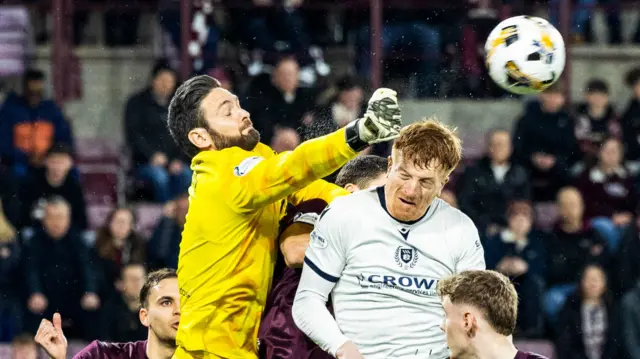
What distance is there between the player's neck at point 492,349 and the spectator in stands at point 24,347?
534cm

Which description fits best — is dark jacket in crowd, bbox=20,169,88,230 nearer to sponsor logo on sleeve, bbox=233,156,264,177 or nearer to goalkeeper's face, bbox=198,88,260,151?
goalkeeper's face, bbox=198,88,260,151

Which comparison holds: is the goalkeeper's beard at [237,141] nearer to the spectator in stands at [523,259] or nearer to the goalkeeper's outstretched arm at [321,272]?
the goalkeeper's outstretched arm at [321,272]

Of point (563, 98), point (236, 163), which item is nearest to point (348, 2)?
Result: point (563, 98)

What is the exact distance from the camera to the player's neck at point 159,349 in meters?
6.78

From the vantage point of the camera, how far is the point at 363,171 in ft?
20.6

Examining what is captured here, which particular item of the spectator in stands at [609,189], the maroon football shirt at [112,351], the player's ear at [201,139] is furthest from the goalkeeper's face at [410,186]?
the spectator in stands at [609,189]

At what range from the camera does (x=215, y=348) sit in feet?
18.7

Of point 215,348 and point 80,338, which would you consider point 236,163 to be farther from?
point 80,338

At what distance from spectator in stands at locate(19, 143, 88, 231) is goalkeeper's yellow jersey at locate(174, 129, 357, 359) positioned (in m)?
5.09

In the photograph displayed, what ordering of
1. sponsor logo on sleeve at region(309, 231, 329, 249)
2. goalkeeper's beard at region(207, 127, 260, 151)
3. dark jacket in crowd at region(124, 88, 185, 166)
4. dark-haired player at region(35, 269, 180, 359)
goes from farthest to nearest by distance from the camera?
dark jacket in crowd at region(124, 88, 185, 166)
dark-haired player at region(35, 269, 180, 359)
goalkeeper's beard at region(207, 127, 260, 151)
sponsor logo on sleeve at region(309, 231, 329, 249)

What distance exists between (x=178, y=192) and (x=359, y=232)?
569cm

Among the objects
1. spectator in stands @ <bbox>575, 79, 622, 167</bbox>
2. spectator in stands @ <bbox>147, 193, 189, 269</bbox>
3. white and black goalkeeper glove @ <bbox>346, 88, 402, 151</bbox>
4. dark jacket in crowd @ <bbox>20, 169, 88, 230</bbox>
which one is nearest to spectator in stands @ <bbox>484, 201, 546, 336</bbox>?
spectator in stands @ <bbox>575, 79, 622, 167</bbox>

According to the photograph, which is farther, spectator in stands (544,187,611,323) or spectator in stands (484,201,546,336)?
spectator in stands (544,187,611,323)

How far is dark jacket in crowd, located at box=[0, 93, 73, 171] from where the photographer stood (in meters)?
11.4
